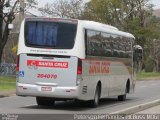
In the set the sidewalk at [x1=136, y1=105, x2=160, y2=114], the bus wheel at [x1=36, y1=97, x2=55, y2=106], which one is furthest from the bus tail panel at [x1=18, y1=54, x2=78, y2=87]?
the sidewalk at [x1=136, y1=105, x2=160, y2=114]

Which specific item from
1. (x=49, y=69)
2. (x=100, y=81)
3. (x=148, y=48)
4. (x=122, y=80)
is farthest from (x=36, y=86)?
(x=148, y=48)

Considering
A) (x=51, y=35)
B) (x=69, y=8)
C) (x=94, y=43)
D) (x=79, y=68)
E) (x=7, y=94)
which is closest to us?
(x=79, y=68)

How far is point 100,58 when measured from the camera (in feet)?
72.2

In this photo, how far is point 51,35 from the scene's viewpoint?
2022cm

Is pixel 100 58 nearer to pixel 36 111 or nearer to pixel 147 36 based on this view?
pixel 36 111

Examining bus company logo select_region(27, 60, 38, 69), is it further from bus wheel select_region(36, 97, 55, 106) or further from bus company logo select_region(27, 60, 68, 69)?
bus wheel select_region(36, 97, 55, 106)

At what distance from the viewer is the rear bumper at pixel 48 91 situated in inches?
776

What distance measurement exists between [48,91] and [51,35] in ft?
6.45

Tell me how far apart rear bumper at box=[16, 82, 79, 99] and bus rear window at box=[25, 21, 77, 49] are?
1.44 metres

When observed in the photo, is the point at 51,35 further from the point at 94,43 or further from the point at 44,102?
the point at 44,102

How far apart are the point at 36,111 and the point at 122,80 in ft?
24.4

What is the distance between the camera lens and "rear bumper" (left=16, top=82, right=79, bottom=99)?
19703mm

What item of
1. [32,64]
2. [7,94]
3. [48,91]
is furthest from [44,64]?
[7,94]

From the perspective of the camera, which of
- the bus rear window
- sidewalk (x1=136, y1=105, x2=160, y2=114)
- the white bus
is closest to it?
sidewalk (x1=136, y1=105, x2=160, y2=114)
